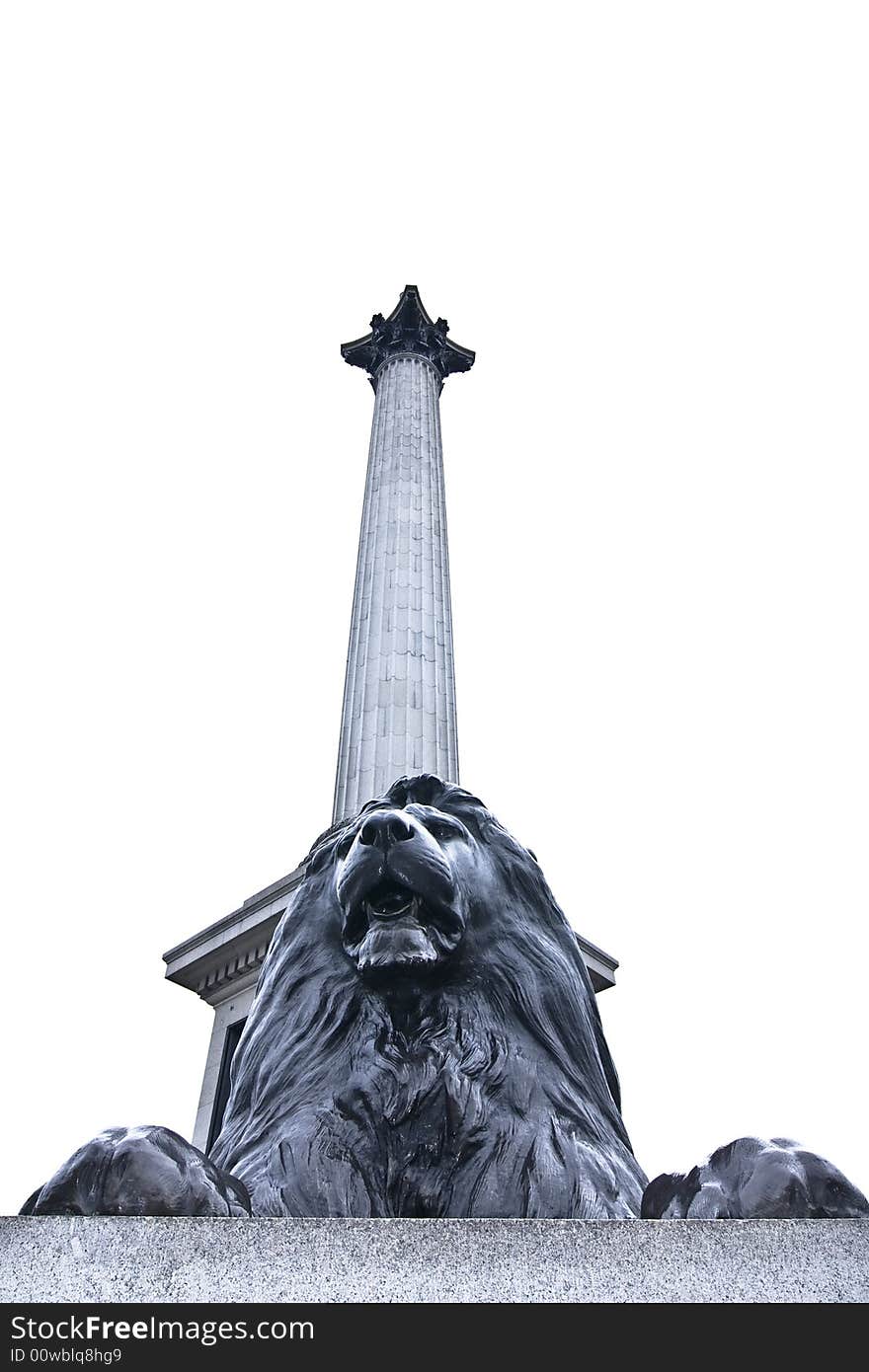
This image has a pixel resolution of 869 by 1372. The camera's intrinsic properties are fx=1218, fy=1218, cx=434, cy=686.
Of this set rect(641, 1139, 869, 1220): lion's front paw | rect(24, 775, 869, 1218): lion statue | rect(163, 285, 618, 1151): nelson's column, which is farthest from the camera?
rect(163, 285, 618, 1151): nelson's column

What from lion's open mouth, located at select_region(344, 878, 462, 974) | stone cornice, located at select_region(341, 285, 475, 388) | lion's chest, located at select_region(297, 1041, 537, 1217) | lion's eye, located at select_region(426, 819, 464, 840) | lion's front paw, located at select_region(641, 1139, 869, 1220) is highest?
stone cornice, located at select_region(341, 285, 475, 388)

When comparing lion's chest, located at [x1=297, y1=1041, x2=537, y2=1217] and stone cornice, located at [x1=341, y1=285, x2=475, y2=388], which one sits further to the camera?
stone cornice, located at [x1=341, y1=285, x2=475, y2=388]

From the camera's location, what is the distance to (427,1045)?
278cm

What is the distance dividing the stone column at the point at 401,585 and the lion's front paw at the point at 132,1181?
9424mm

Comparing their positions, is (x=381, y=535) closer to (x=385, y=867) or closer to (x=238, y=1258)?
(x=385, y=867)

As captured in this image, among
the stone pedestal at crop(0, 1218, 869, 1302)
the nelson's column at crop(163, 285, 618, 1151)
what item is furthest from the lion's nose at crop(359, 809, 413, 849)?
the nelson's column at crop(163, 285, 618, 1151)

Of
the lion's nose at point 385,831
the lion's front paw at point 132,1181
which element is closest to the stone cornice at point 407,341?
the lion's nose at point 385,831

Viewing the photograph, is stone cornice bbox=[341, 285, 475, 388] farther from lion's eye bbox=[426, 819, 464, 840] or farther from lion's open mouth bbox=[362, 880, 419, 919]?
lion's open mouth bbox=[362, 880, 419, 919]

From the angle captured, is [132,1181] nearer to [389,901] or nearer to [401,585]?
[389,901]

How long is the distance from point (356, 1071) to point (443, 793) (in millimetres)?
876

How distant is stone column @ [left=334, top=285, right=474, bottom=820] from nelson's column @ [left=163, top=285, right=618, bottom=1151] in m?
0.02

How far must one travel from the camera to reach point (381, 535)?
1825cm

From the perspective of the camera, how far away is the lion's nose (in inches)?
113
